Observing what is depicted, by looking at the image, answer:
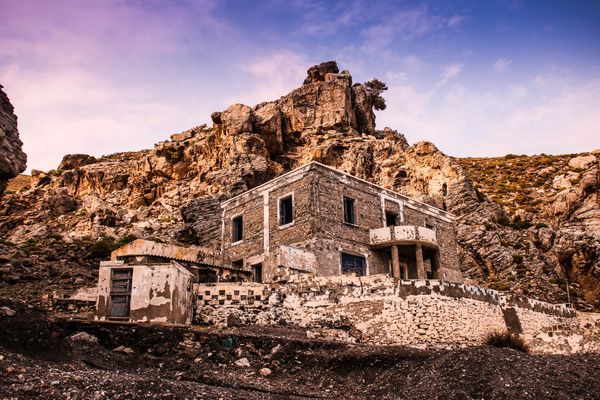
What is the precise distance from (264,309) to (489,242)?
22.4 m

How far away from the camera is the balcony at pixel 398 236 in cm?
2664

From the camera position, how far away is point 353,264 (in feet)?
85.8

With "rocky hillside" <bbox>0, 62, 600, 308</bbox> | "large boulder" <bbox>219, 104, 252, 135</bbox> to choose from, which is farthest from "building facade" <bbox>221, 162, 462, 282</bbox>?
"large boulder" <bbox>219, 104, 252, 135</bbox>

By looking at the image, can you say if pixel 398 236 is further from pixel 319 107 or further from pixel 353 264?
pixel 319 107

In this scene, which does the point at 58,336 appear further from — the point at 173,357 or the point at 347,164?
the point at 347,164

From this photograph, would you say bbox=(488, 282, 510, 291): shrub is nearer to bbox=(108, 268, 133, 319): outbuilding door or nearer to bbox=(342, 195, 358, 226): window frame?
bbox=(342, 195, 358, 226): window frame

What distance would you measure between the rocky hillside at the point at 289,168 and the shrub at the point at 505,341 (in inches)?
574

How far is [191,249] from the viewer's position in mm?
29109

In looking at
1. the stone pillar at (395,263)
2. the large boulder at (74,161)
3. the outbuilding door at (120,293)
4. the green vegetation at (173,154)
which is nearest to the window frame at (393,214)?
the stone pillar at (395,263)

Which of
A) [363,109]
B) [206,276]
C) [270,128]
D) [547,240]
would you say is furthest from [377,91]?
[206,276]

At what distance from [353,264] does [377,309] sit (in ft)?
24.2

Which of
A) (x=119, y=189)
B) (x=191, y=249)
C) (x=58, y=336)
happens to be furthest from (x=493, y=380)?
(x=119, y=189)

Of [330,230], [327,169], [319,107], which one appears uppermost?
[319,107]

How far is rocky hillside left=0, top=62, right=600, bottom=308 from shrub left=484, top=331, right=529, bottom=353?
1458 cm
